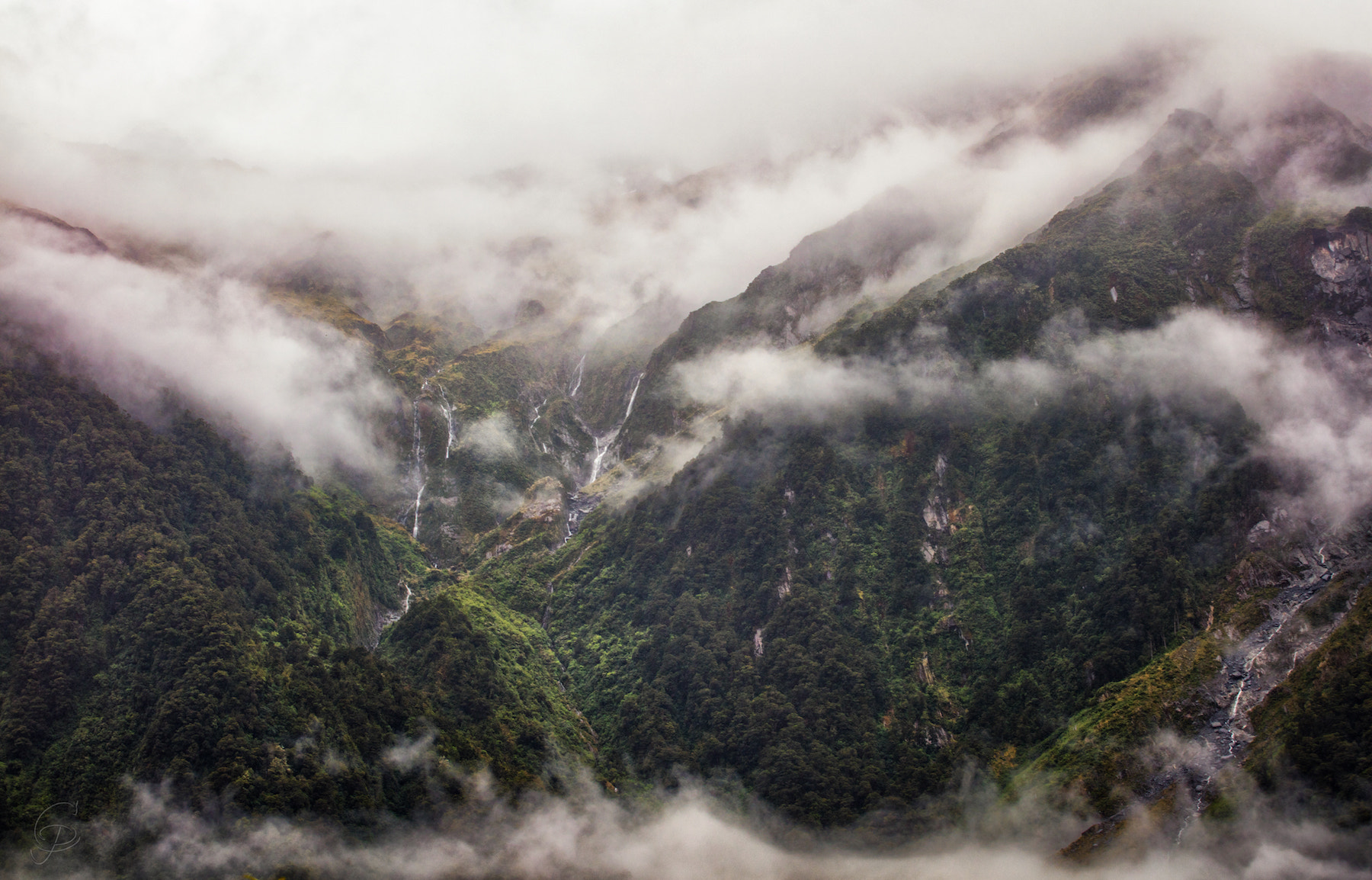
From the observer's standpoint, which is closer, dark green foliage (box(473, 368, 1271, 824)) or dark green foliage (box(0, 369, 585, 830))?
dark green foliage (box(0, 369, 585, 830))

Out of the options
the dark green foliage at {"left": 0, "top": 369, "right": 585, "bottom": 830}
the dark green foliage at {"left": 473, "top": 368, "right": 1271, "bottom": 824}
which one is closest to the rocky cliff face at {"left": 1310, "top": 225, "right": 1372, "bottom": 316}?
the dark green foliage at {"left": 473, "top": 368, "right": 1271, "bottom": 824}

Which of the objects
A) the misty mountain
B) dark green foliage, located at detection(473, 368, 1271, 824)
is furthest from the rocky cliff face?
dark green foliage, located at detection(473, 368, 1271, 824)

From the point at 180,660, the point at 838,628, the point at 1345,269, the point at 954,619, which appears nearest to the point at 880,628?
the point at 838,628

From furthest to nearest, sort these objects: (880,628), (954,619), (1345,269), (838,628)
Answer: (880,628) < (838,628) < (954,619) < (1345,269)

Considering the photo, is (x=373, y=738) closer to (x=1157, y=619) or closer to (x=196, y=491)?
(x=196, y=491)

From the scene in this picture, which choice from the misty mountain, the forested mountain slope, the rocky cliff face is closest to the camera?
the misty mountain

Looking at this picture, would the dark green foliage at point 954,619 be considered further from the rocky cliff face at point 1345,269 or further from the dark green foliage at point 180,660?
the rocky cliff face at point 1345,269

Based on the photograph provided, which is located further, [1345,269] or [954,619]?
[954,619]

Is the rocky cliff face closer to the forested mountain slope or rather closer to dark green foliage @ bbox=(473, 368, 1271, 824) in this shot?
the forested mountain slope

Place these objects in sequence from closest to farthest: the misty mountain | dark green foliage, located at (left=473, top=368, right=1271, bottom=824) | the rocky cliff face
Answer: the misty mountain < dark green foliage, located at (left=473, top=368, right=1271, bottom=824) < the rocky cliff face

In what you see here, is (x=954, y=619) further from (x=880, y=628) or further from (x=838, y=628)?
(x=838, y=628)

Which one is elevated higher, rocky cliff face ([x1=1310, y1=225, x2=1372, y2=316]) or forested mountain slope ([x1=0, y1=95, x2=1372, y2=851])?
rocky cliff face ([x1=1310, y1=225, x2=1372, y2=316])

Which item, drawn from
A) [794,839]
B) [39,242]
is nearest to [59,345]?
[39,242]
